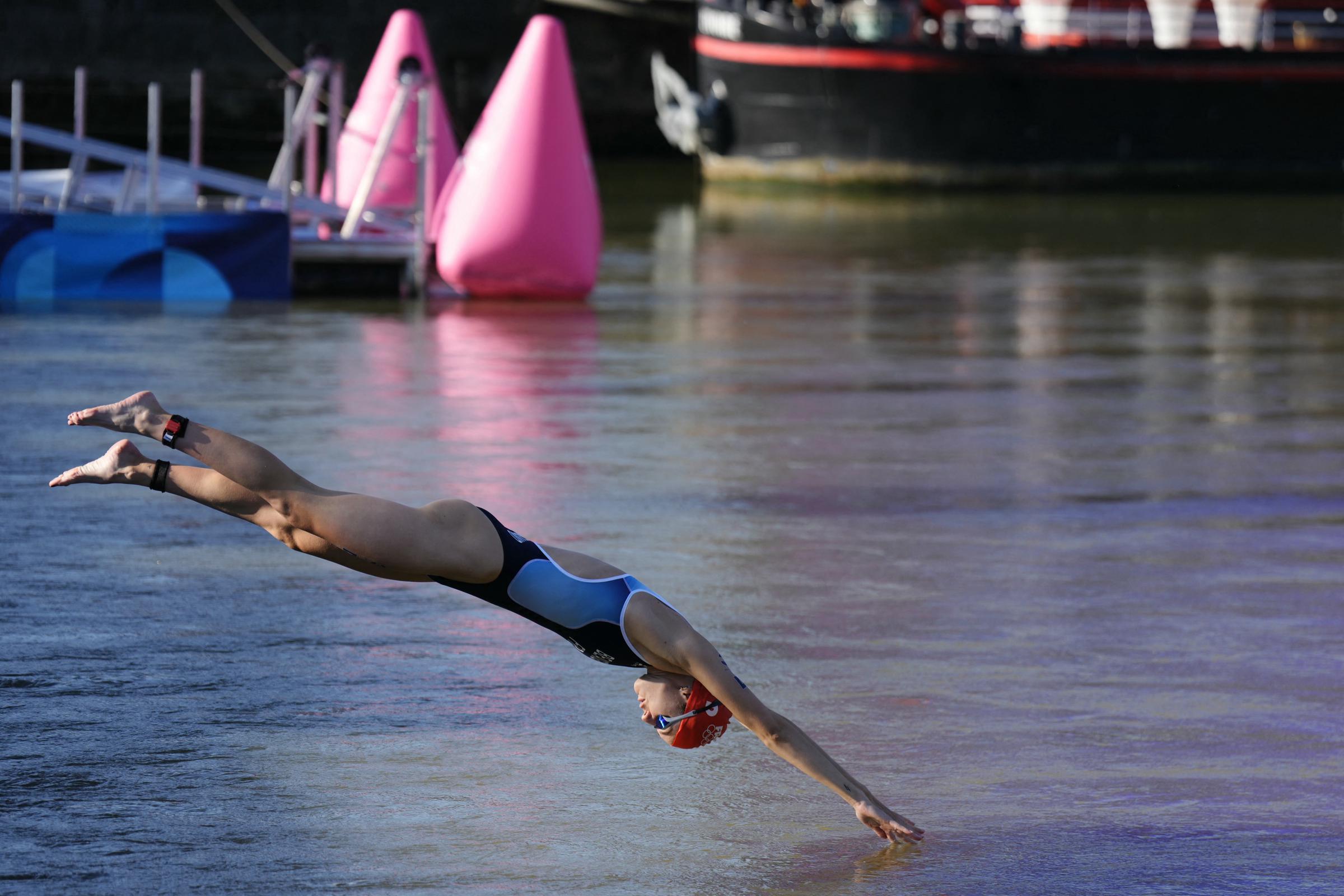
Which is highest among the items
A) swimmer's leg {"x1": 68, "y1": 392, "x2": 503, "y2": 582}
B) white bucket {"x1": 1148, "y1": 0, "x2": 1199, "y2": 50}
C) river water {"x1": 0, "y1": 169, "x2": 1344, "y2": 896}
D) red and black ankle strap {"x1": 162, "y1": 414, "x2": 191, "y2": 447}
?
white bucket {"x1": 1148, "y1": 0, "x2": 1199, "y2": 50}

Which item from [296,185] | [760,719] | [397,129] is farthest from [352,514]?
[397,129]

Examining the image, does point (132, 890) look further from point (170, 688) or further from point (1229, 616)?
point (1229, 616)

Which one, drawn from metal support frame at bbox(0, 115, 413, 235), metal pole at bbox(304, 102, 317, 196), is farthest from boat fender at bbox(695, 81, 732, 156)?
metal support frame at bbox(0, 115, 413, 235)

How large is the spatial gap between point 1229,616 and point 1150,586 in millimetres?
543

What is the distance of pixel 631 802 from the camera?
6.07 m

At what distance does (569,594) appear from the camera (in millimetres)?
5730

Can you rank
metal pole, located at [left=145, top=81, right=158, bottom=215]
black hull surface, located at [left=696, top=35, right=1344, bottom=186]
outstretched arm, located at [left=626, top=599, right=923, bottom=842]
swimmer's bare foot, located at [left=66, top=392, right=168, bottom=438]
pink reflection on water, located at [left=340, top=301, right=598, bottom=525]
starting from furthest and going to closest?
black hull surface, located at [left=696, top=35, right=1344, bottom=186] → metal pole, located at [left=145, top=81, right=158, bottom=215] → pink reflection on water, located at [left=340, top=301, right=598, bottom=525] → swimmer's bare foot, located at [left=66, top=392, right=168, bottom=438] → outstretched arm, located at [left=626, top=599, right=923, bottom=842]

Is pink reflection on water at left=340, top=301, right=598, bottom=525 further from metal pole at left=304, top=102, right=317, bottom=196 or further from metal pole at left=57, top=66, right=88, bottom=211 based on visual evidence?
metal pole at left=57, top=66, right=88, bottom=211

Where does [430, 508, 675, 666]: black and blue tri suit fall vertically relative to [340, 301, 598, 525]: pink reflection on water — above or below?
above

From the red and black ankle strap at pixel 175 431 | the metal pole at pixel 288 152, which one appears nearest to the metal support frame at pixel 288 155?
the metal pole at pixel 288 152

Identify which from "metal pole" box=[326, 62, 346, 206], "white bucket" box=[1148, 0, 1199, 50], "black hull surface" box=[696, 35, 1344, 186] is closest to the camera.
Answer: "metal pole" box=[326, 62, 346, 206]

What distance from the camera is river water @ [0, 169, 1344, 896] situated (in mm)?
5719

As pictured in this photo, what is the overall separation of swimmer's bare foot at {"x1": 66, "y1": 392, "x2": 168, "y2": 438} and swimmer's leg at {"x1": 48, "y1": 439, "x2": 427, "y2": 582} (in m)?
0.08

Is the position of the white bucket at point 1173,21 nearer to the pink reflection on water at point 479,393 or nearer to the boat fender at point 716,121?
the boat fender at point 716,121
